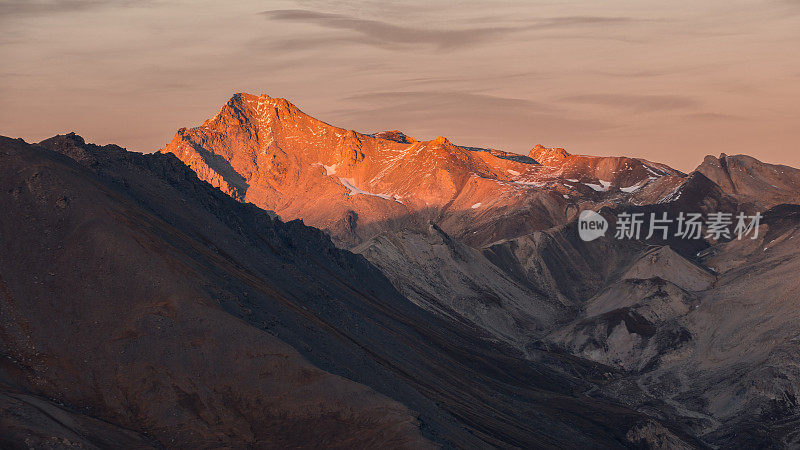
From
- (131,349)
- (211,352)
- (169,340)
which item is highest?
(169,340)

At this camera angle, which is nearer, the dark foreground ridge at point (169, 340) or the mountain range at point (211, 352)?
the dark foreground ridge at point (169, 340)

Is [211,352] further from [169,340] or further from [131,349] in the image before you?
[131,349]

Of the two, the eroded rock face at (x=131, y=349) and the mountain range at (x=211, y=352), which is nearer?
the eroded rock face at (x=131, y=349)

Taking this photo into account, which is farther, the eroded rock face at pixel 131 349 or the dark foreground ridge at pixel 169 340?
the dark foreground ridge at pixel 169 340

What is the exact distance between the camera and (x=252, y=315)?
88.7 m

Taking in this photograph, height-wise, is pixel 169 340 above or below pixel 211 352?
above

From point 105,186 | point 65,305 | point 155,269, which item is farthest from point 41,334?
point 105,186

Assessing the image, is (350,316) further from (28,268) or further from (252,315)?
(28,268)

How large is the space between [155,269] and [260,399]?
16.8 meters

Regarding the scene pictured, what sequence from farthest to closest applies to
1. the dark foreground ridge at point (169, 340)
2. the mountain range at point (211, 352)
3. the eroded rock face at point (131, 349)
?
the mountain range at point (211, 352) < the dark foreground ridge at point (169, 340) < the eroded rock face at point (131, 349)

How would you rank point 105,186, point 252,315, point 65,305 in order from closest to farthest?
→ 1. point 65,305
2. point 252,315
3. point 105,186

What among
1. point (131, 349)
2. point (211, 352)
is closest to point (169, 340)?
point (131, 349)

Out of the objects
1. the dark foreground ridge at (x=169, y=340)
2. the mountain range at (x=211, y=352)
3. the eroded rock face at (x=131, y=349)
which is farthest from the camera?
the mountain range at (x=211, y=352)

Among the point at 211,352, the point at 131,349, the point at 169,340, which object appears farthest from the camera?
the point at 211,352
